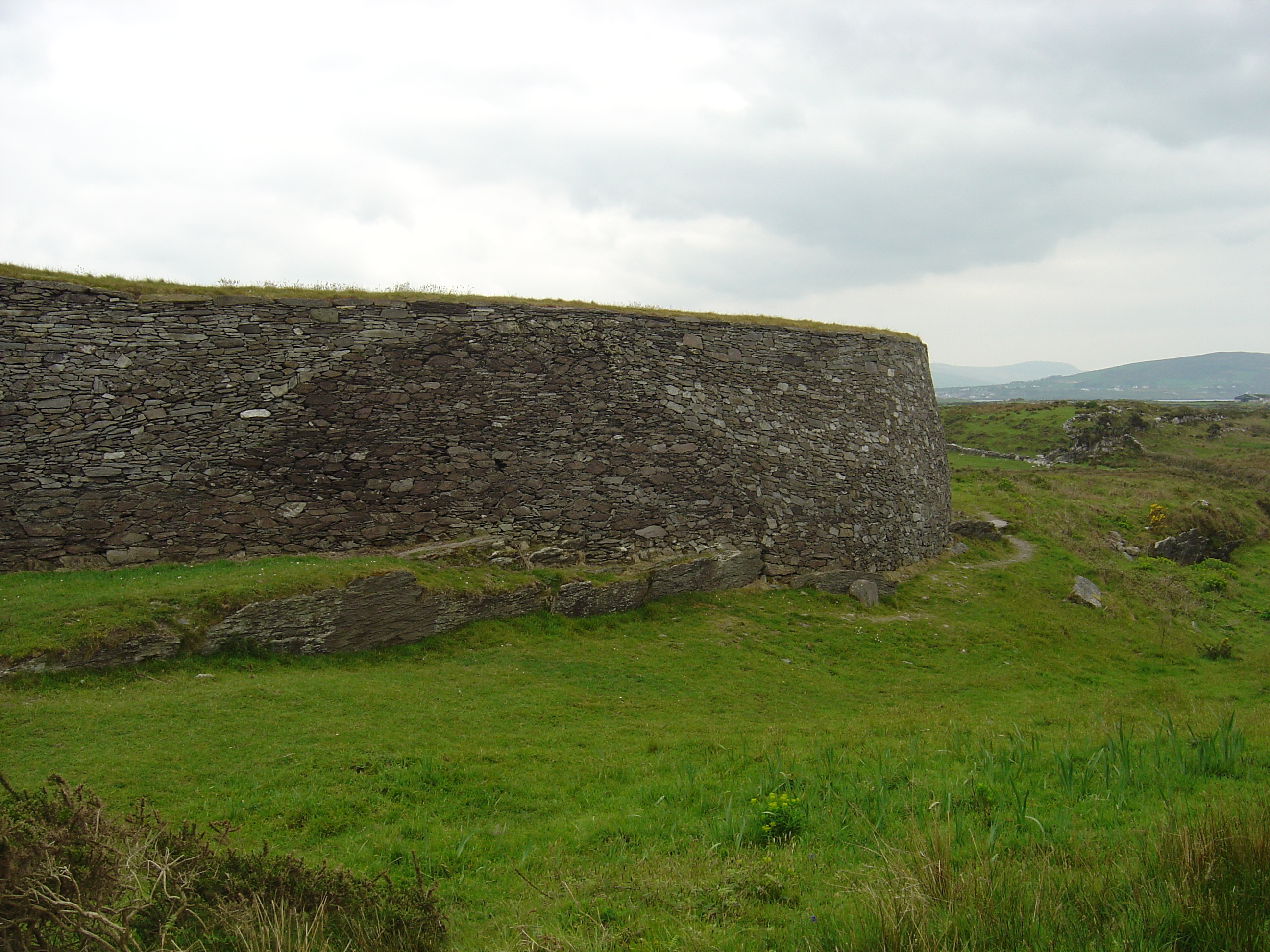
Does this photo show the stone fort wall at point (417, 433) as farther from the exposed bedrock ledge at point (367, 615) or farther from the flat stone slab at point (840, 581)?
the exposed bedrock ledge at point (367, 615)

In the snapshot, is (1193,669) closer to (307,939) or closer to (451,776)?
(451,776)

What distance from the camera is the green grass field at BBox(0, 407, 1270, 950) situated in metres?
3.89

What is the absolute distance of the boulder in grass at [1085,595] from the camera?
63.6 feet

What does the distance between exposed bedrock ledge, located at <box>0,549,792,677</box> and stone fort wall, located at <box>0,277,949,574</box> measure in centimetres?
143

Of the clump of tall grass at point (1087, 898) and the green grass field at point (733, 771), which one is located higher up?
the clump of tall grass at point (1087, 898)

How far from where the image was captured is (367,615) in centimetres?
1186

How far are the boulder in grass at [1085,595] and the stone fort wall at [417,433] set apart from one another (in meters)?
5.03

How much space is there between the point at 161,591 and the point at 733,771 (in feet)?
29.8

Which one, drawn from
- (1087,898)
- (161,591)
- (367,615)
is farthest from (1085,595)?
(161,591)

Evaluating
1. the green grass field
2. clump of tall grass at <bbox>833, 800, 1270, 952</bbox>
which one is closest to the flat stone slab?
the green grass field

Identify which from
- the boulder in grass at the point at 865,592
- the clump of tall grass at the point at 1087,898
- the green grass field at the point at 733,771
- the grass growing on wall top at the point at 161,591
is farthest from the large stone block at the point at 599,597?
the clump of tall grass at the point at 1087,898

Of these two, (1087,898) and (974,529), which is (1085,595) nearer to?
(974,529)

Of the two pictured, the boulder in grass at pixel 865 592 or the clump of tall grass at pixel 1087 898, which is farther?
the boulder in grass at pixel 865 592

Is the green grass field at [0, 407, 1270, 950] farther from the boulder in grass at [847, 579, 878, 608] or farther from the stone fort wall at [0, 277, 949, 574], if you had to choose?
the stone fort wall at [0, 277, 949, 574]
